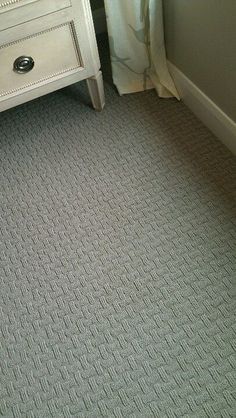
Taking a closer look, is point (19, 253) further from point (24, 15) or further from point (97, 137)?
point (24, 15)

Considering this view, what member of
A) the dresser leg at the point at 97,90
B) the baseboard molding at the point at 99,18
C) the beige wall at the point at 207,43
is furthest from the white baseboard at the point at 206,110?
the baseboard molding at the point at 99,18

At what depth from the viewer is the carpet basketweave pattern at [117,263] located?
0.95 m

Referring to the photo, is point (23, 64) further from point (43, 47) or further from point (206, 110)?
point (206, 110)

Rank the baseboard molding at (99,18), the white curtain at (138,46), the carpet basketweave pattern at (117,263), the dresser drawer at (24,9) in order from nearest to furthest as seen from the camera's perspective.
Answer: the carpet basketweave pattern at (117,263) < the dresser drawer at (24,9) < the white curtain at (138,46) < the baseboard molding at (99,18)

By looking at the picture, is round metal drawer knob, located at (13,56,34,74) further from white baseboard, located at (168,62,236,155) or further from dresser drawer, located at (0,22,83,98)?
white baseboard, located at (168,62,236,155)

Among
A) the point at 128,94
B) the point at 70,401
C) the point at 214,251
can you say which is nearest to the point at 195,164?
the point at 214,251

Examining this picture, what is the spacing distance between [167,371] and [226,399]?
14 cm

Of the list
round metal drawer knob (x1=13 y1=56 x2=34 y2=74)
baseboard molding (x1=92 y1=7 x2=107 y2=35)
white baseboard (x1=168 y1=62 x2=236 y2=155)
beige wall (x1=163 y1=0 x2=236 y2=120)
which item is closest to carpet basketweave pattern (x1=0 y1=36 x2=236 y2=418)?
white baseboard (x1=168 y1=62 x2=236 y2=155)

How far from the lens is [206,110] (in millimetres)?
1365

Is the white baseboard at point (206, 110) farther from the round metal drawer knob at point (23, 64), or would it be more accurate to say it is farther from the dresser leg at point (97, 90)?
the round metal drawer knob at point (23, 64)

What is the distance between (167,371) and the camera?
3.12 feet

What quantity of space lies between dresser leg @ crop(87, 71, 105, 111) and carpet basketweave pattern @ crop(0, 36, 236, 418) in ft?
0.13

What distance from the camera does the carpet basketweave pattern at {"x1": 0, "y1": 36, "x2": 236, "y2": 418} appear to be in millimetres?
946

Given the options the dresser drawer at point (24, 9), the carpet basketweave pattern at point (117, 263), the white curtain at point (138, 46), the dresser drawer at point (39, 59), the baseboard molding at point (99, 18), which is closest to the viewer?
the carpet basketweave pattern at point (117, 263)
